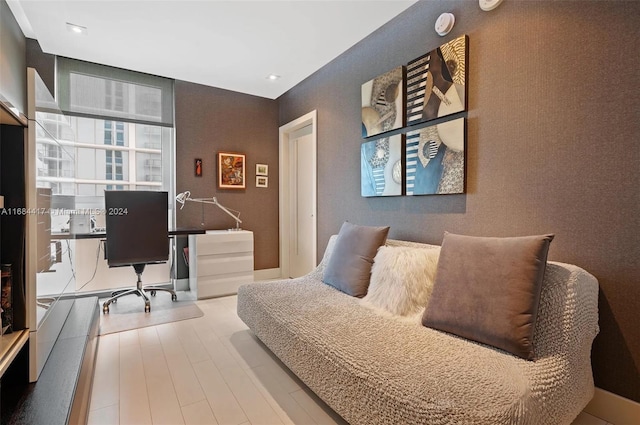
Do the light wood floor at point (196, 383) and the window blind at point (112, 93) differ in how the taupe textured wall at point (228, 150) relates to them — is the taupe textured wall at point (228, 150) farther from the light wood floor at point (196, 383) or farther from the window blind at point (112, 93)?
the light wood floor at point (196, 383)

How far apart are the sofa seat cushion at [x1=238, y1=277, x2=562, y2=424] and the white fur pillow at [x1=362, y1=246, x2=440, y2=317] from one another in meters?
0.12

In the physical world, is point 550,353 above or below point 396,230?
below

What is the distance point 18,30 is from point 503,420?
13.5ft

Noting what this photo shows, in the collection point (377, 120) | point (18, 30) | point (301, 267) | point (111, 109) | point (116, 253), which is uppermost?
point (18, 30)

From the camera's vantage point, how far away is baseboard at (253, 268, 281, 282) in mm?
4266

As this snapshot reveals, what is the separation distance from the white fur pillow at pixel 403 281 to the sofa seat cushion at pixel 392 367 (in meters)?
0.12

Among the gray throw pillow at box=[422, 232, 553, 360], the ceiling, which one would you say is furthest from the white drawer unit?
the gray throw pillow at box=[422, 232, 553, 360]

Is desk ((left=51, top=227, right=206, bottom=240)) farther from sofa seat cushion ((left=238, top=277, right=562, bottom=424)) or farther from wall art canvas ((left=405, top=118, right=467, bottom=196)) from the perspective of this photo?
wall art canvas ((left=405, top=118, right=467, bottom=196))

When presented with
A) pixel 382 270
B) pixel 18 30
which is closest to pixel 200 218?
pixel 18 30

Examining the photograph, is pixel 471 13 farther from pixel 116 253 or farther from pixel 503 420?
pixel 116 253

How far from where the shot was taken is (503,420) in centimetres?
96

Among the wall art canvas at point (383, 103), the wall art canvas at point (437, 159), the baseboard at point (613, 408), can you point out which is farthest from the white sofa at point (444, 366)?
the wall art canvas at point (383, 103)

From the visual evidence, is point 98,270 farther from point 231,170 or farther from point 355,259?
point 355,259

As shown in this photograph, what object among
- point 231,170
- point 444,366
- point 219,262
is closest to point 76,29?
point 231,170
